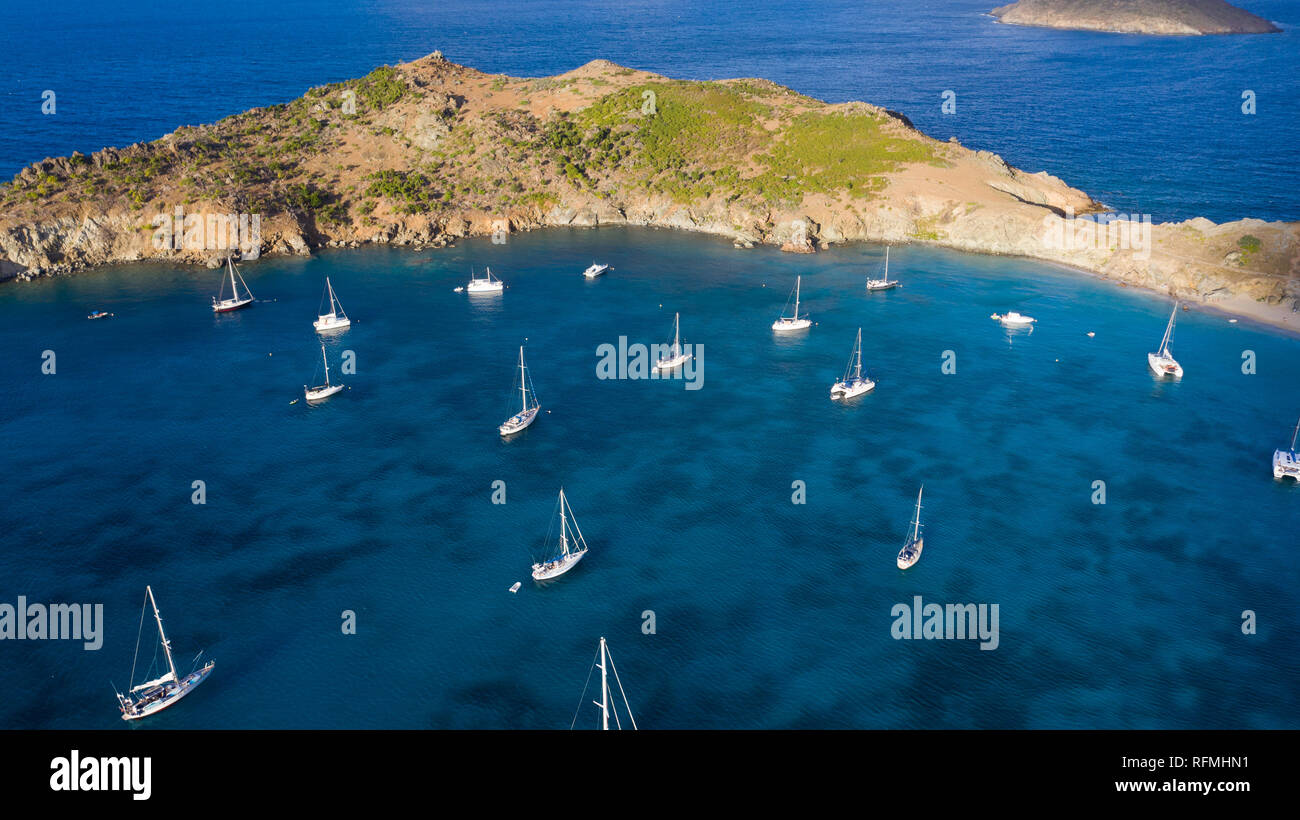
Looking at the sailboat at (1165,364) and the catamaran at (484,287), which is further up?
the catamaran at (484,287)

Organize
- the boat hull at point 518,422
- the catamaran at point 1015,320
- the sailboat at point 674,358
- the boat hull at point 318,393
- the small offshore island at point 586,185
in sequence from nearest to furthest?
the boat hull at point 518,422
the boat hull at point 318,393
the sailboat at point 674,358
the catamaran at point 1015,320
the small offshore island at point 586,185

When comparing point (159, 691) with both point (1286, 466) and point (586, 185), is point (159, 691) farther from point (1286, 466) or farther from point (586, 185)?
point (586, 185)

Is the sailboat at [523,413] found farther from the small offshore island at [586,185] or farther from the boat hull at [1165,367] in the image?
the boat hull at [1165,367]

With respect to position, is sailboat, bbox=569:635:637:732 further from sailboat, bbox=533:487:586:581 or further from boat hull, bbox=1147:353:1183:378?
boat hull, bbox=1147:353:1183:378

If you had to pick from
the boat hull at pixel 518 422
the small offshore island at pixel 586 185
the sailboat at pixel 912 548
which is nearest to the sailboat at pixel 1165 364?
the small offshore island at pixel 586 185
